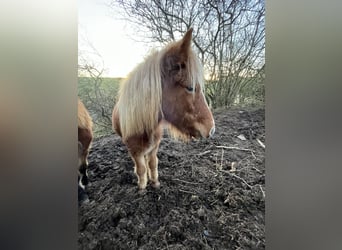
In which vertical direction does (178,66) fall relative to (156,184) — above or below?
above

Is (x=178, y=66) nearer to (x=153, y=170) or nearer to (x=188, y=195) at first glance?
(x=153, y=170)

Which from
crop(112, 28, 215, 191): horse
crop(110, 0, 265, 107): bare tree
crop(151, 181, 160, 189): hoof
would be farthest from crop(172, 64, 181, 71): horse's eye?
crop(151, 181, 160, 189): hoof

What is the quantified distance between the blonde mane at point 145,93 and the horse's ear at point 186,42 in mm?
25

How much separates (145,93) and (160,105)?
0.10m

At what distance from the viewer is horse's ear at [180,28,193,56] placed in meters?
1.54

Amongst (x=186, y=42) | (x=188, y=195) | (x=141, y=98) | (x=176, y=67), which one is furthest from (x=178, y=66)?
(x=188, y=195)

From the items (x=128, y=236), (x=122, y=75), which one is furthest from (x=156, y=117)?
(x=128, y=236)

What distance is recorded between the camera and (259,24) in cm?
151

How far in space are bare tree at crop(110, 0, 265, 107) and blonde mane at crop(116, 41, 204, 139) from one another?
6 cm

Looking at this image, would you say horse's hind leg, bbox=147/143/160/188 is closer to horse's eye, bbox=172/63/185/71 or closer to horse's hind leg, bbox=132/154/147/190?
horse's hind leg, bbox=132/154/147/190

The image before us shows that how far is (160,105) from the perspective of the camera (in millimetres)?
1574
